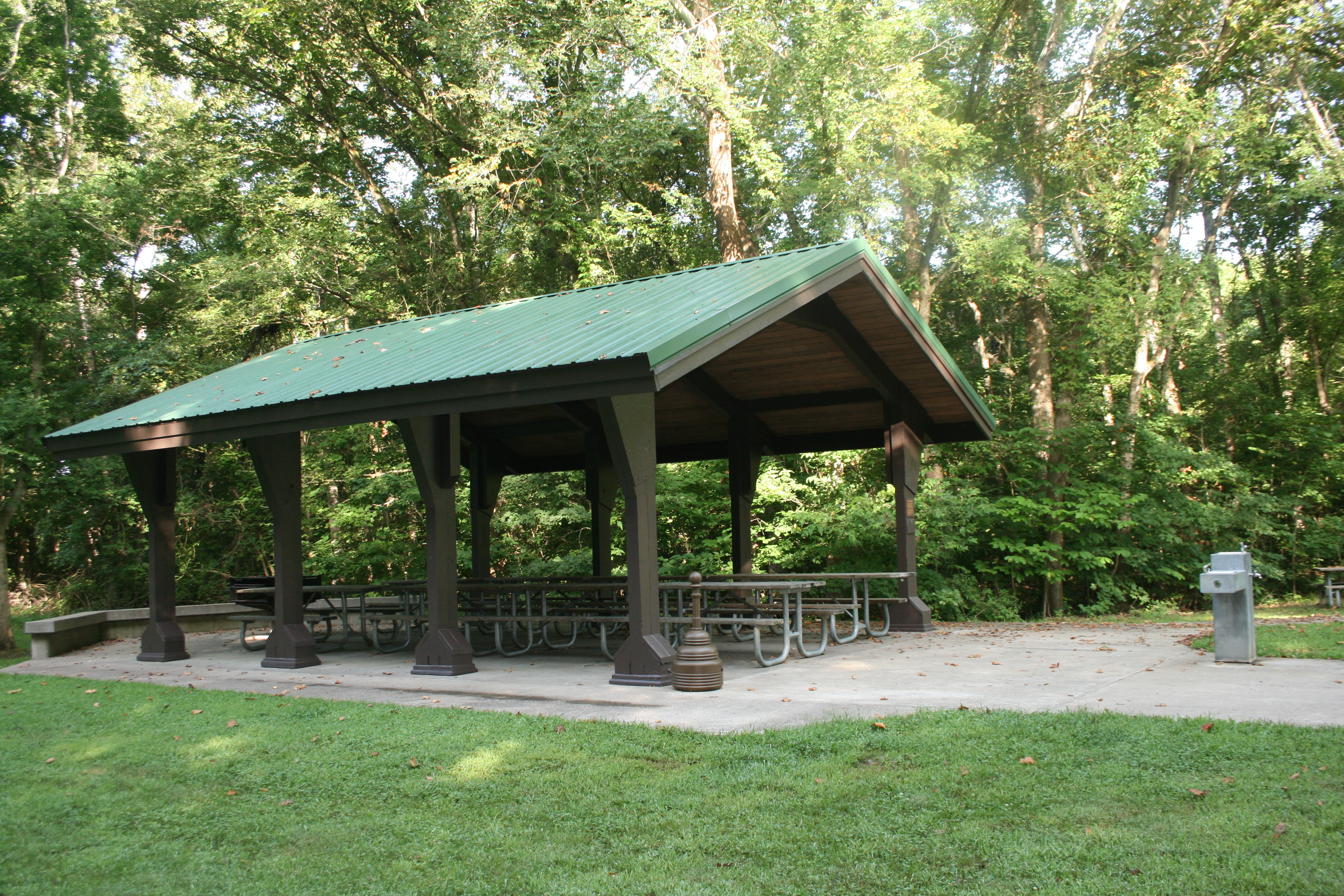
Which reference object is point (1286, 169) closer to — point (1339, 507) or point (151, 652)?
point (1339, 507)

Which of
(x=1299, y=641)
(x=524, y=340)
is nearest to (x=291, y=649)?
(x=524, y=340)

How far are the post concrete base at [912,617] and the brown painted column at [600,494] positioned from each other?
377cm

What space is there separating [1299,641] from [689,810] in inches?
289

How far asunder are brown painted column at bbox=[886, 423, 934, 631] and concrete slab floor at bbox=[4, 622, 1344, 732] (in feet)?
1.69

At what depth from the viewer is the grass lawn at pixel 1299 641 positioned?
7.74 metres

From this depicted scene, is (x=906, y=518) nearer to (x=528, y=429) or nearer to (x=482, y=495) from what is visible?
(x=528, y=429)

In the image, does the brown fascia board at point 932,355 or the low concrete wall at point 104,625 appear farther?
the low concrete wall at point 104,625

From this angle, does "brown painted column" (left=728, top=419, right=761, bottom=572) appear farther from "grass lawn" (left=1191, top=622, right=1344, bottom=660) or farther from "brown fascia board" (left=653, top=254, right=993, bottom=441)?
"grass lawn" (left=1191, top=622, right=1344, bottom=660)

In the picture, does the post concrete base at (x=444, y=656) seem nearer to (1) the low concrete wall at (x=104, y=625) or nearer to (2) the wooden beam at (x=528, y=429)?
(2) the wooden beam at (x=528, y=429)

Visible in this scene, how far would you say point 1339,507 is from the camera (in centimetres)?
1716

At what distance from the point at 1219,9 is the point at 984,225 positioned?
594cm

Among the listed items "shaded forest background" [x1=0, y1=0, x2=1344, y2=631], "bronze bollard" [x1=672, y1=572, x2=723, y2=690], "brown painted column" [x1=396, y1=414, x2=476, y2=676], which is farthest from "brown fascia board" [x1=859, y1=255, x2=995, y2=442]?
"brown painted column" [x1=396, y1=414, x2=476, y2=676]

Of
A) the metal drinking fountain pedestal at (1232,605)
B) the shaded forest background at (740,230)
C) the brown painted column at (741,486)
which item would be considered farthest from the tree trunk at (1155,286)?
the metal drinking fountain pedestal at (1232,605)

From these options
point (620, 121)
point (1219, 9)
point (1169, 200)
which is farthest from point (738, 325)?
point (1219, 9)
